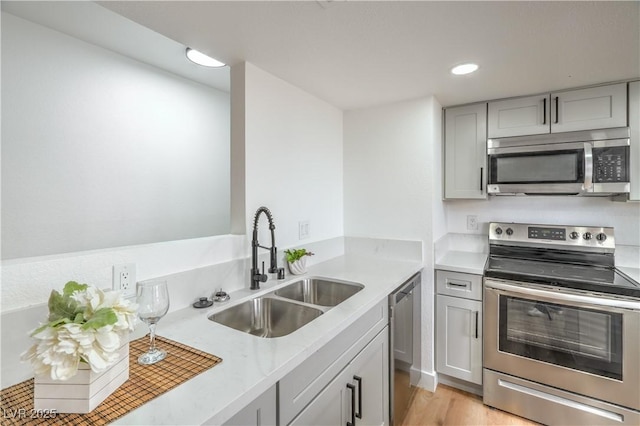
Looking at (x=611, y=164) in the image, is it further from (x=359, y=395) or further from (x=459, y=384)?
(x=359, y=395)

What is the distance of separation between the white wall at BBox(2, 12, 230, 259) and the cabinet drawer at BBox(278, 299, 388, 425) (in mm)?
1636

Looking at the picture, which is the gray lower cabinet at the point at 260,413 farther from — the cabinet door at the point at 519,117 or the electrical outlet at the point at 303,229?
the cabinet door at the point at 519,117

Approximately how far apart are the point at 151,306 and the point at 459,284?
1912 millimetres

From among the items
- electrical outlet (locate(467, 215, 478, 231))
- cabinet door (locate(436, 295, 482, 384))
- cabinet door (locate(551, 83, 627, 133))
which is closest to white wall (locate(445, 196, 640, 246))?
electrical outlet (locate(467, 215, 478, 231))

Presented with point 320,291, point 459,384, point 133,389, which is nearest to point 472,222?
point 459,384

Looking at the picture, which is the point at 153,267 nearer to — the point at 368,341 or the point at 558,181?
the point at 368,341

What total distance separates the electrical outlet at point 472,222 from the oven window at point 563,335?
0.81 m

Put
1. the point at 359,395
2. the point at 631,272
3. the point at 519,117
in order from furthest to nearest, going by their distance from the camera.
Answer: the point at 519,117, the point at 631,272, the point at 359,395

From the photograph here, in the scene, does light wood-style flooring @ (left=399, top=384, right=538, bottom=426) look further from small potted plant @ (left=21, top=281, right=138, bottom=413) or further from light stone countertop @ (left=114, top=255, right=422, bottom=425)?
small potted plant @ (left=21, top=281, right=138, bottom=413)

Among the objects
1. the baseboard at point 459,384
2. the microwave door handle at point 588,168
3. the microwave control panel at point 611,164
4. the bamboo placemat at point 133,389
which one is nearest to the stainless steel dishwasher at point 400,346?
the baseboard at point 459,384

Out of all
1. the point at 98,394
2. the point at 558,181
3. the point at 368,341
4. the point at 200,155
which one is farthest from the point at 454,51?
the point at 200,155

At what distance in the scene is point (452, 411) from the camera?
6.40 feet

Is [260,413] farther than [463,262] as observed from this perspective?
No

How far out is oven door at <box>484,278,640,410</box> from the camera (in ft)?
5.20
